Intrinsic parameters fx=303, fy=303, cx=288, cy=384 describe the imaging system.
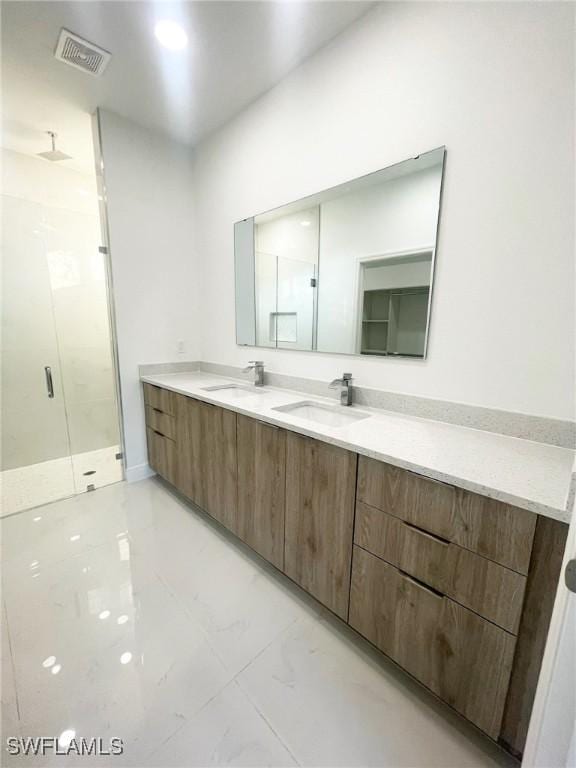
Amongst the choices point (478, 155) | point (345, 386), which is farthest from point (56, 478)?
point (478, 155)

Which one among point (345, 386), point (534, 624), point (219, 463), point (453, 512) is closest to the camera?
point (534, 624)

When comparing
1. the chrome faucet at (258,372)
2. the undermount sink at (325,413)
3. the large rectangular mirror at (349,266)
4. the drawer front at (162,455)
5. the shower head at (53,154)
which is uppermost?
the shower head at (53,154)

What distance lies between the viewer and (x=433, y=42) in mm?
1262

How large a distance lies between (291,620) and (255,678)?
275mm

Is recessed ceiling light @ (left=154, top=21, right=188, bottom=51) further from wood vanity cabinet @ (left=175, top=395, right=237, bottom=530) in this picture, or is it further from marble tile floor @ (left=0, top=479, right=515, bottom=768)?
marble tile floor @ (left=0, top=479, right=515, bottom=768)

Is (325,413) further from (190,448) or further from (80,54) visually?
(80,54)

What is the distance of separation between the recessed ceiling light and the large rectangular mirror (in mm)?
886

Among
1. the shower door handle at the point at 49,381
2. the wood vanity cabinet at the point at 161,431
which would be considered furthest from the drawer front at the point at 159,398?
the shower door handle at the point at 49,381

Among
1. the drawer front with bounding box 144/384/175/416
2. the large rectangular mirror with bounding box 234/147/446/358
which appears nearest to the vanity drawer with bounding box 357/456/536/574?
the large rectangular mirror with bounding box 234/147/446/358

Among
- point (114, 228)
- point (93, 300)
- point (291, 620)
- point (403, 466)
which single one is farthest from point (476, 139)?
point (93, 300)

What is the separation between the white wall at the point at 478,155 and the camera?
1044 millimetres

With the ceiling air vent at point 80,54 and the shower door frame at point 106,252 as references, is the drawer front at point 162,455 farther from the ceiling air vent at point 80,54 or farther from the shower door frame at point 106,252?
the ceiling air vent at point 80,54

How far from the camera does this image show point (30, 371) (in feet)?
9.18

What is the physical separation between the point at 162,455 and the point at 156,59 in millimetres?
2498
